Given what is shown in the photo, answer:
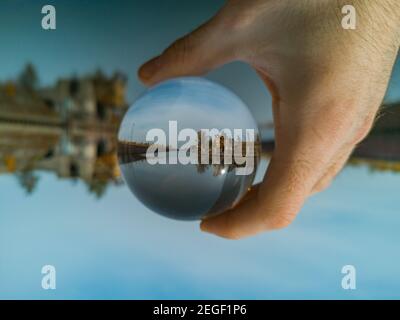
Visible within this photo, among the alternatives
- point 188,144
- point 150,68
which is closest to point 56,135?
point 150,68

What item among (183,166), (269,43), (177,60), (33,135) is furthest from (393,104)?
(33,135)

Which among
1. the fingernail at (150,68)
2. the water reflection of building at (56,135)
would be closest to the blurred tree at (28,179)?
the water reflection of building at (56,135)

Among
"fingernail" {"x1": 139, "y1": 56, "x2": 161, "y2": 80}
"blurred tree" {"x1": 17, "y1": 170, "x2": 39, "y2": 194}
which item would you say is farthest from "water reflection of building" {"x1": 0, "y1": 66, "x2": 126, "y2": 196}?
"fingernail" {"x1": 139, "y1": 56, "x2": 161, "y2": 80}

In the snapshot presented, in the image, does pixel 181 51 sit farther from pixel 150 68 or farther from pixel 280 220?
pixel 280 220

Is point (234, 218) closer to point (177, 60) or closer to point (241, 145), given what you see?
point (241, 145)

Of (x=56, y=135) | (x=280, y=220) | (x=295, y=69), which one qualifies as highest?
(x=56, y=135)

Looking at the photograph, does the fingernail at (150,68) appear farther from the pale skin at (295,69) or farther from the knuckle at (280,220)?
the knuckle at (280,220)
